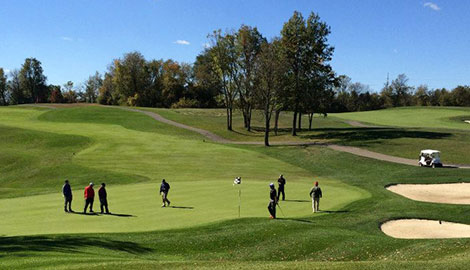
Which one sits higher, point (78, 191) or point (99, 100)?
point (99, 100)

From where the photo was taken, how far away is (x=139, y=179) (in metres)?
40.7

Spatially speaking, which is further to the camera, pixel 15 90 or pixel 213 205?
pixel 15 90

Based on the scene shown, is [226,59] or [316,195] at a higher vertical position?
[226,59]

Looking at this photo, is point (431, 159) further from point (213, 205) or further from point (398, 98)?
point (398, 98)

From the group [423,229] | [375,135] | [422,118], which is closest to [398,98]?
[422,118]

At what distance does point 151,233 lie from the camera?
2070 cm

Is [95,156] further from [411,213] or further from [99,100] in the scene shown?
[99,100]

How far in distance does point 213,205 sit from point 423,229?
43.4 ft

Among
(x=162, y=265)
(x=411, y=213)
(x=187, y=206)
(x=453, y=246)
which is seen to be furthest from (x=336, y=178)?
(x=162, y=265)

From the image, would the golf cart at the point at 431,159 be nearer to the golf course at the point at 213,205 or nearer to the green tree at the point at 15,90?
the golf course at the point at 213,205

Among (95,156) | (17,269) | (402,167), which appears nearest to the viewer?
(17,269)

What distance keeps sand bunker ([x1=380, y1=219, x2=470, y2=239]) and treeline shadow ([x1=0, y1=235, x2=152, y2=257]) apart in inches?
568

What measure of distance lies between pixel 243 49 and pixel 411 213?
2175 inches

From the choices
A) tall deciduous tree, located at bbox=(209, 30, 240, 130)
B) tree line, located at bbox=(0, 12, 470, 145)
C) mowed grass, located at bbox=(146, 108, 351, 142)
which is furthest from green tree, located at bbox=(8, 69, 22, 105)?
tall deciduous tree, located at bbox=(209, 30, 240, 130)
